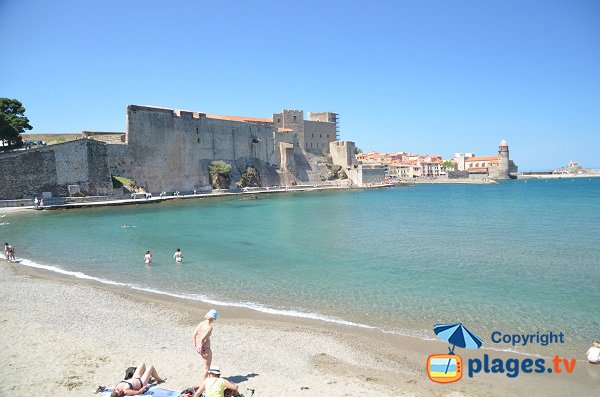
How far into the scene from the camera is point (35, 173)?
2731 cm

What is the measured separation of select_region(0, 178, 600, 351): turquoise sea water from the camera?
7.98 m

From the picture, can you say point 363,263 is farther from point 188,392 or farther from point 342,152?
point 342,152

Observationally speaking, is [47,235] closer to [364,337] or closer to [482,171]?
[364,337]

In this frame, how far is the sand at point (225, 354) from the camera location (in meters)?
4.95

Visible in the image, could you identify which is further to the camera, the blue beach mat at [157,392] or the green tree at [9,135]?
the green tree at [9,135]

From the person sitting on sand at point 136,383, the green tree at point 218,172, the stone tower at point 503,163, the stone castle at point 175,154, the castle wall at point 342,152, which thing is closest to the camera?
the person sitting on sand at point 136,383

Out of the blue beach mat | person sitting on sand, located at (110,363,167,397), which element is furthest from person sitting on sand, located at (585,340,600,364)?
person sitting on sand, located at (110,363,167,397)

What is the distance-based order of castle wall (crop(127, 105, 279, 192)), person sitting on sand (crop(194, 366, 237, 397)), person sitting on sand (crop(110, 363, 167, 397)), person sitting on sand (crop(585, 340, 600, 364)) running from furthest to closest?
castle wall (crop(127, 105, 279, 192)) → person sitting on sand (crop(585, 340, 600, 364)) → person sitting on sand (crop(110, 363, 167, 397)) → person sitting on sand (crop(194, 366, 237, 397))

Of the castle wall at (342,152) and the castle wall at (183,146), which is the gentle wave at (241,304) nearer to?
the castle wall at (183,146)

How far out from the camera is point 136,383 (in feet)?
14.7

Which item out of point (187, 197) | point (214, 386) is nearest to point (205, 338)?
point (214, 386)

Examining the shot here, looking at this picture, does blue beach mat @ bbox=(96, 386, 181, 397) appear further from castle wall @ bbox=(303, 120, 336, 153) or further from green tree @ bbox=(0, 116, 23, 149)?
castle wall @ bbox=(303, 120, 336, 153)

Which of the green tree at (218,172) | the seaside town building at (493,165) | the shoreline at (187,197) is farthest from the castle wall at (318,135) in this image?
the seaside town building at (493,165)

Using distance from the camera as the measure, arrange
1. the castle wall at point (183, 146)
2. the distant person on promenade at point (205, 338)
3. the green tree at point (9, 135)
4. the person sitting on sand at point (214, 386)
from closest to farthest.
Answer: the person sitting on sand at point (214, 386) < the distant person on promenade at point (205, 338) < the green tree at point (9, 135) < the castle wall at point (183, 146)
